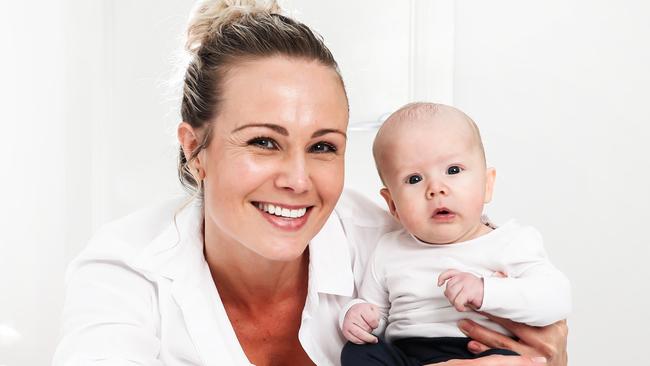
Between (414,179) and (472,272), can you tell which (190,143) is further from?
(472,272)

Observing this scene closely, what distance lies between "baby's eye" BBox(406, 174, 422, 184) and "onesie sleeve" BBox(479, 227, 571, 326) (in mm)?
240

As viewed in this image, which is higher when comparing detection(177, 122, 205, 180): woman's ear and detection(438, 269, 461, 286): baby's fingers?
detection(177, 122, 205, 180): woman's ear

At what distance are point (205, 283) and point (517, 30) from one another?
1692 millimetres

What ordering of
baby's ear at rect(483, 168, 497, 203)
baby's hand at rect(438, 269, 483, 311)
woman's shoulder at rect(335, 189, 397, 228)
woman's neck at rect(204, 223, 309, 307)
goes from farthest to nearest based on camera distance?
woman's shoulder at rect(335, 189, 397, 228) < woman's neck at rect(204, 223, 309, 307) < baby's ear at rect(483, 168, 497, 203) < baby's hand at rect(438, 269, 483, 311)

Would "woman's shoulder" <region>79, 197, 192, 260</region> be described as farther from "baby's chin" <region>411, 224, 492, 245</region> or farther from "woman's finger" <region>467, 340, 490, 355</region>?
"woman's finger" <region>467, 340, 490, 355</region>

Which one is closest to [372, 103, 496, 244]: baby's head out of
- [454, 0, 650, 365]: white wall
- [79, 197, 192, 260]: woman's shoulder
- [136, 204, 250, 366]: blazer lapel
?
[136, 204, 250, 366]: blazer lapel

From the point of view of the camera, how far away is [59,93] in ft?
9.55

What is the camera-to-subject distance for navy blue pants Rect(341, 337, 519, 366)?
63.6 inches

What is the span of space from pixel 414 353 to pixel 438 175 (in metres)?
0.39

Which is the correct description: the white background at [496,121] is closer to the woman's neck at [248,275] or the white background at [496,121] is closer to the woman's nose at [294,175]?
the woman's neck at [248,275]

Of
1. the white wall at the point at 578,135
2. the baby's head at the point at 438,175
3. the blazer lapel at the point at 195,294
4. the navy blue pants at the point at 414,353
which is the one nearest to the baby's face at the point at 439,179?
the baby's head at the point at 438,175

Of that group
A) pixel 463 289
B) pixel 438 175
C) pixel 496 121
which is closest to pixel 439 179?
pixel 438 175

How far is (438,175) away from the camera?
65.1 inches

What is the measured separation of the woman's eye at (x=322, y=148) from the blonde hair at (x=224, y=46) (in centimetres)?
18
